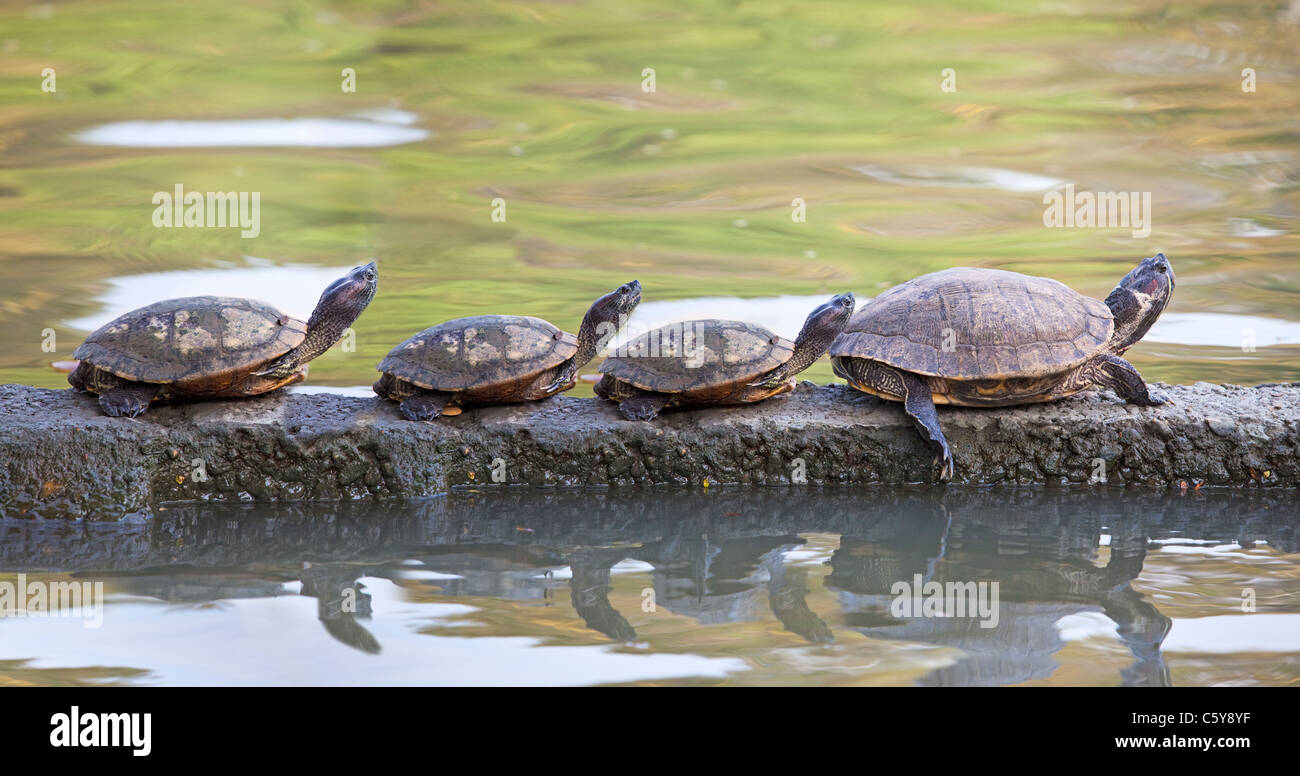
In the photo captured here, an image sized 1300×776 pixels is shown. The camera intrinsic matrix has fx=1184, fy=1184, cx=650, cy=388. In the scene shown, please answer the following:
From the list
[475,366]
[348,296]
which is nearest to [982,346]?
[475,366]

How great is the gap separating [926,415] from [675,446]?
1.13 meters

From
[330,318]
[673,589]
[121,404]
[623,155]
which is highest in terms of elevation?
[623,155]

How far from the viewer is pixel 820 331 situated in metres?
5.56

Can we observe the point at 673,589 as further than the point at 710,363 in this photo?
No

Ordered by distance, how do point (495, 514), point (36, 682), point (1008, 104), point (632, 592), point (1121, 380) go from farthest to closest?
point (1008, 104)
point (1121, 380)
point (495, 514)
point (632, 592)
point (36, 682)

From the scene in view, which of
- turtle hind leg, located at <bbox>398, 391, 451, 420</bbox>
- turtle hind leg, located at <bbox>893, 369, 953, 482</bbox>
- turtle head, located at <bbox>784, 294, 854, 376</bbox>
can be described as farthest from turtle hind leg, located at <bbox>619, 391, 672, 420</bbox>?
turtle hind leg, located at <bbox>893, 369, 953, 482</bbox>

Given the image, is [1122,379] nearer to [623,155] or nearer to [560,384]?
[560,384]

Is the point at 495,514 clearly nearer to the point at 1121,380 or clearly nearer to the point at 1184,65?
the point at 1121,380

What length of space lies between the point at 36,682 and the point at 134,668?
0.86 ft

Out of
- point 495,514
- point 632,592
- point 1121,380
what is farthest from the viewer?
point 1121,380

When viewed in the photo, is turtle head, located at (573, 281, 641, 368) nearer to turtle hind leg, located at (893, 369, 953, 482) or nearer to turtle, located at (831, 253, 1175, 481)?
turtle, located at (831, 253, 1175, 481)

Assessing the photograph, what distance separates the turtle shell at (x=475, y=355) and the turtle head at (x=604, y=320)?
237mm

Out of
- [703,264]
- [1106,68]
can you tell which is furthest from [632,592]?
[1106,68]

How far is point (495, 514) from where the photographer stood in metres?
5.11
